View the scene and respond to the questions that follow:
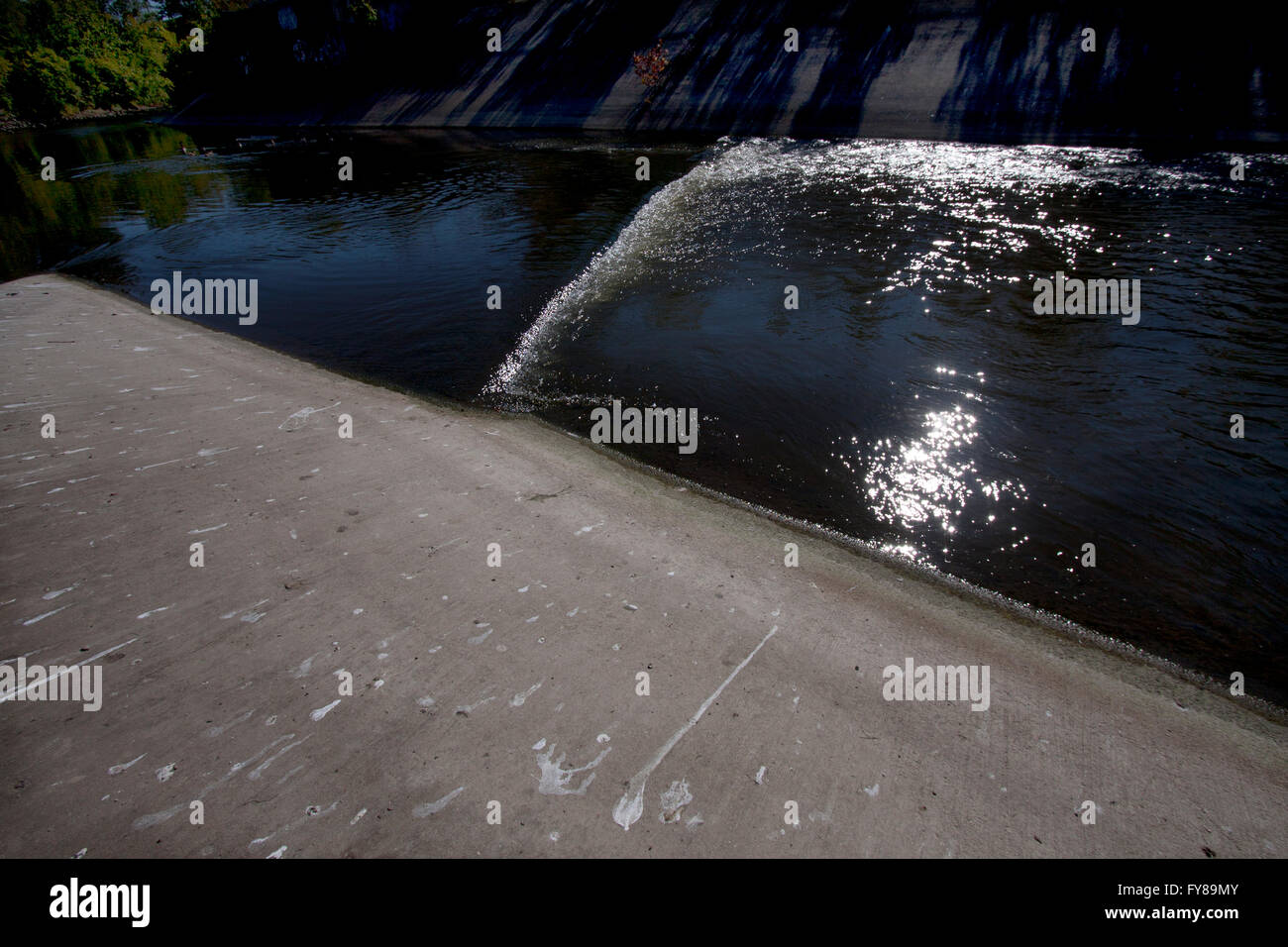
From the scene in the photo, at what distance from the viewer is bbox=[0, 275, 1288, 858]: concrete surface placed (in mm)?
3236

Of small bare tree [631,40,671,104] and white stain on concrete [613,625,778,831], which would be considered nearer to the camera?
white stain on concrete [613,625,778,831]

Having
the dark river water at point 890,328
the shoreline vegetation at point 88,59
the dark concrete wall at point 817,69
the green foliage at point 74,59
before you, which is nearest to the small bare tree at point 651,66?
Result: the dark concrete wall at point 817,69

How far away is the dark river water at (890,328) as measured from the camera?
224 inches

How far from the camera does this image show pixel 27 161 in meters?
34.5

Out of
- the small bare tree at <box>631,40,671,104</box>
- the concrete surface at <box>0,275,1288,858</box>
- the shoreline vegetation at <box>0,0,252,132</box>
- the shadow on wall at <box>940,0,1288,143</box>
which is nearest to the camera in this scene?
the concrete surface at <box>0,275,1288,858</box>

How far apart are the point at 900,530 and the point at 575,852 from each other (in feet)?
13.3

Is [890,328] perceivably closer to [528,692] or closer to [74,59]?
[528,692]

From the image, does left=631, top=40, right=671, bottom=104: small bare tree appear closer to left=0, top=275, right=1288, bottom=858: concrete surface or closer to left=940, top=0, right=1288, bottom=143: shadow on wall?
left=940, top=0, right=1288, bottom=143: shadow on wall

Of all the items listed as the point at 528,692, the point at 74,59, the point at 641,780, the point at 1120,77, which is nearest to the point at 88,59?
the point at 74,59

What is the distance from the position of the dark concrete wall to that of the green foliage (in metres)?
25.4

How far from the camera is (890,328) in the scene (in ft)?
31.9

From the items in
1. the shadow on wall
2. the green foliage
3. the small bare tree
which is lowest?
the shadow on wall

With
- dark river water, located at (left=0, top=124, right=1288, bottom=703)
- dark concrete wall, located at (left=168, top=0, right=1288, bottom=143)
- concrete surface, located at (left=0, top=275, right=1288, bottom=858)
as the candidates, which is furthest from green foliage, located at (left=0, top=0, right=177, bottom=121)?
concrete surface, located at (left=0, top=275, right=1288, bottom=858)
